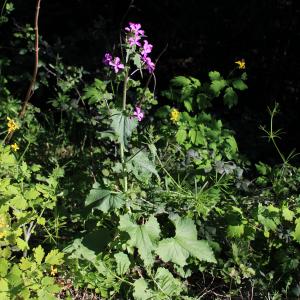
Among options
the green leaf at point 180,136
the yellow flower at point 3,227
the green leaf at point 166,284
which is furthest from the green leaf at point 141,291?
the green leaf at point 180,136

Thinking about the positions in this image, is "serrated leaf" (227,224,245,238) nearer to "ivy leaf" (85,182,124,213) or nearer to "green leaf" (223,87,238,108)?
"ivy leaf" (85,182,124,213)

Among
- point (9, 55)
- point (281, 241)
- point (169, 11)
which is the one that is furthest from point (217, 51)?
point (281, 241)

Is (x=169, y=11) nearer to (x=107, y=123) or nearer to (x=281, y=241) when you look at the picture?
(x=107, y=123)

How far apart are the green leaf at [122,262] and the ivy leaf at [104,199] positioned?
11.6 inches

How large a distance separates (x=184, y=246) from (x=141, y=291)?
0.30 m

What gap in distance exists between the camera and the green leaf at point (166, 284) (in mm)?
2737

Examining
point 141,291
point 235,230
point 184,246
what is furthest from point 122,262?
point 235,230

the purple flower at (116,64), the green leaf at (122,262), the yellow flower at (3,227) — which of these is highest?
the purple flower at (116,64)

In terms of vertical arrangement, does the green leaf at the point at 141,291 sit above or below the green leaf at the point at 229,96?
below

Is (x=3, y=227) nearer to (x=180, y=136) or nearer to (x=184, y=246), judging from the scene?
(x=184, y=246)

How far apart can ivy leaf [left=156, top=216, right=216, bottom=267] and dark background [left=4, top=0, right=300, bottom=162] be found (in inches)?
66.2

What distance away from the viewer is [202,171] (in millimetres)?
3031

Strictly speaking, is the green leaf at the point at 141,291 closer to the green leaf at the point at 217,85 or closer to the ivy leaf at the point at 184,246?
the ivy leaf at the point at 184,246

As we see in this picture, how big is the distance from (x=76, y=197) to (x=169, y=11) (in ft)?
8.28
